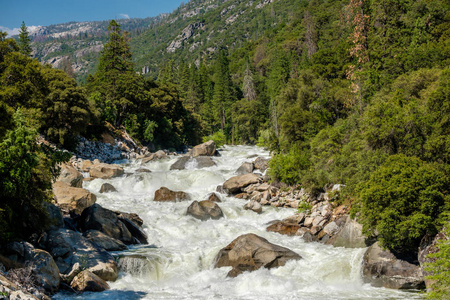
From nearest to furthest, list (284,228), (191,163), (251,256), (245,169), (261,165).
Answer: (251,256) < (284,228) < (245,169) < (261,165) < (191,163)

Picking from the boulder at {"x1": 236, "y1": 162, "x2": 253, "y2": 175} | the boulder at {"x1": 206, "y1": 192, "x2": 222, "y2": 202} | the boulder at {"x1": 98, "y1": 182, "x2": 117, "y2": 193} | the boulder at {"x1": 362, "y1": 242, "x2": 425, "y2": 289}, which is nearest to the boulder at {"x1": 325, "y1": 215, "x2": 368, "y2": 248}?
the boulder at {"x1": 362, "y1": 242, "x2": 425, "y2": 289}

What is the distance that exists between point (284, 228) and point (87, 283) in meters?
11.2

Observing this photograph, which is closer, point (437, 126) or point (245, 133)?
point (437, 126)

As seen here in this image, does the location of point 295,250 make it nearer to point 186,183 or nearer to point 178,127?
point 186,183

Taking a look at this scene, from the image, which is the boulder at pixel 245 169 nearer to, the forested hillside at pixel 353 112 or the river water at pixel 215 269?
the forested hillside at pixel 353 112

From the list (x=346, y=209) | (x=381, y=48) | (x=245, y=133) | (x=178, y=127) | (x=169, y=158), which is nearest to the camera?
(x=346, y=209)

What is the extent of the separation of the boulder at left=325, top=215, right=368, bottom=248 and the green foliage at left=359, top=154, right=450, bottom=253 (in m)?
1.10

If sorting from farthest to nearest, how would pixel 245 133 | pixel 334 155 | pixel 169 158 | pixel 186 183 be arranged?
pixel 245 133 < pixel 169 158 < pixel 186 183 < pixel 334 155

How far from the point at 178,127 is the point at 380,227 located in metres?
43.9

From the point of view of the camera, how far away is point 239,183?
2703 centimetres

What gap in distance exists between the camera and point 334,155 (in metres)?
22.1

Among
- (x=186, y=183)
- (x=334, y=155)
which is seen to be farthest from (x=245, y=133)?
(x=334, y=155)

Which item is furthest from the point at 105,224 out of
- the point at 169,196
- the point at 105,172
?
the point at 105,172

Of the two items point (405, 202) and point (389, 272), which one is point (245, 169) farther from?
point (389, 272)
